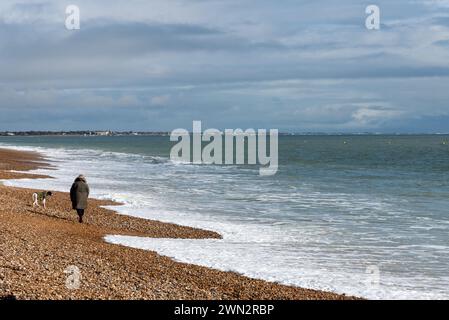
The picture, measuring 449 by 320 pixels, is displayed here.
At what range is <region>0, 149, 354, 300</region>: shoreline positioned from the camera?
10.7 metres

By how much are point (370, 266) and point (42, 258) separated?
794 cm

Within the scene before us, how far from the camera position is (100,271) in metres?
12.5

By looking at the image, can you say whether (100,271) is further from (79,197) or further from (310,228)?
(310,228)

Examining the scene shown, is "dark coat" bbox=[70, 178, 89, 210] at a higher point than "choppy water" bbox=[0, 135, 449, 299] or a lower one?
higher

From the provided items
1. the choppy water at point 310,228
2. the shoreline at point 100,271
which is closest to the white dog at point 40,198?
the choppy water at point 310,228

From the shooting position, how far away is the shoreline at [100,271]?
1068 cm

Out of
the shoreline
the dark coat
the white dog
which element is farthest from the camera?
the white dog

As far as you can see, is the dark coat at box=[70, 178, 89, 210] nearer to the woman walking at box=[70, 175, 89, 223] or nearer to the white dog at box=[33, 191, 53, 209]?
the woman walking at box=[70, 175, 89, 223]

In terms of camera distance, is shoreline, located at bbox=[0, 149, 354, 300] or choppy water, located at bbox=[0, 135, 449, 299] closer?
shoreline, located at bbox=[0, 149, 354, 300]

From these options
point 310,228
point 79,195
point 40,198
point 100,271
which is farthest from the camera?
point 40,198

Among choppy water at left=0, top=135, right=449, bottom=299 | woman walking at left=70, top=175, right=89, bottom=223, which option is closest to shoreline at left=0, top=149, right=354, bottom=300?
woman walking at left=70, top=175, right=89, bottom=223

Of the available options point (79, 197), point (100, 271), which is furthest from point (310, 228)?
point (100, 271)

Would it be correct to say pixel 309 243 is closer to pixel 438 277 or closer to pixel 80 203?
pixel 438 277

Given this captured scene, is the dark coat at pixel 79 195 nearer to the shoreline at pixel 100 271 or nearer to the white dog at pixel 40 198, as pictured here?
the shoreline at pixel 100 271
